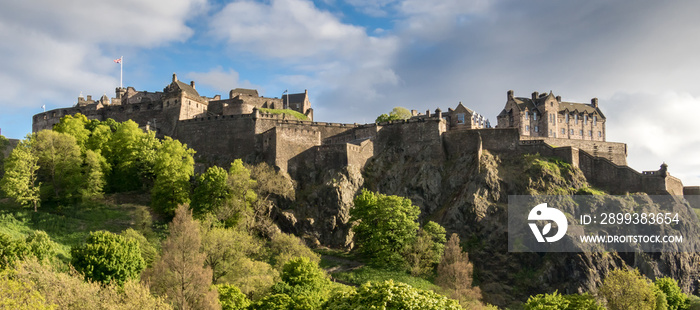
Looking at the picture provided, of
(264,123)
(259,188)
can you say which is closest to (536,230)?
(259,188)

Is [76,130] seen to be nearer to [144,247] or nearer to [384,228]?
[144,247]

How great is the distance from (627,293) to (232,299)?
32.3m

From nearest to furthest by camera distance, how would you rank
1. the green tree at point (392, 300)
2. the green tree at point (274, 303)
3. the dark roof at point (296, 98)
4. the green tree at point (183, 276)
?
the green tree at point (392, 300)
the green tree at point (183, 276)
the green tree at point (274, 303)
the dark roof at point (296, 98)

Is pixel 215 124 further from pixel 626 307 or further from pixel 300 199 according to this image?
pixel 626 307

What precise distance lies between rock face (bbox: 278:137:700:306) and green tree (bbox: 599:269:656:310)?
6666 millimetres

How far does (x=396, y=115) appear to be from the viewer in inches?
3445

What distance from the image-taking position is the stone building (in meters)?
81.4

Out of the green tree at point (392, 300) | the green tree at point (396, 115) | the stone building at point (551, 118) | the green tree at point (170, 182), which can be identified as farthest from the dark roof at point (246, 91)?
the green tree at point (392, 300)

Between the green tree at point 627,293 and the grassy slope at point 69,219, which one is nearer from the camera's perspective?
the green tree at point 627,293

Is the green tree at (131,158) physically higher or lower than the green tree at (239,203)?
higher

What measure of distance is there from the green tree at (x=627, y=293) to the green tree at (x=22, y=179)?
5220 cm

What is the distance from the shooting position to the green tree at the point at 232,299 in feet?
135

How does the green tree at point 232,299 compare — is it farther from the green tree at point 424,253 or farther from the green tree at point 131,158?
the green tree at point 131,158

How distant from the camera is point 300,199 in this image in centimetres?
6744
